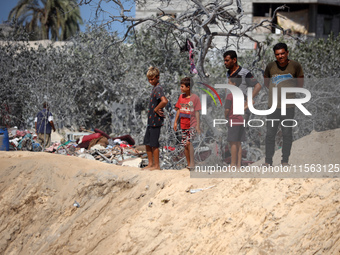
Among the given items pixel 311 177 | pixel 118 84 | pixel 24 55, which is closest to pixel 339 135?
pixel 311 177

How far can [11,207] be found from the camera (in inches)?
276

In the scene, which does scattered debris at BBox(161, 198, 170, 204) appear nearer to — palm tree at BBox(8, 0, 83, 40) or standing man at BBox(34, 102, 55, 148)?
standing man at BBox(34, 102, 55, 148)

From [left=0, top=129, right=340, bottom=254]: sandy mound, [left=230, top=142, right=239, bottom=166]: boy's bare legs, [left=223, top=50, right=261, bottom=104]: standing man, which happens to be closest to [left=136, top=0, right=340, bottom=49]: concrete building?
[left=0, top=129, right=340, bottom=254]: sandy mound

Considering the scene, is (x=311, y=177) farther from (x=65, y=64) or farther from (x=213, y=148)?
(x=65, y=64)

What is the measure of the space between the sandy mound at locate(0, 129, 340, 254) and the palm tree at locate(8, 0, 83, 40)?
65.7ft

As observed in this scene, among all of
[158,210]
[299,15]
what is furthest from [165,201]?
[299,15]

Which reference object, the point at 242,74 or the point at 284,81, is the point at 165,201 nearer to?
the point at 242,74

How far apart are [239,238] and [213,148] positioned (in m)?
3.14

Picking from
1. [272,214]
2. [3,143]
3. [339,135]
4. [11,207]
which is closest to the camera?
[272,214]

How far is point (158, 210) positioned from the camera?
508cm

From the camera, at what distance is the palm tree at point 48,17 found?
26.3 metres

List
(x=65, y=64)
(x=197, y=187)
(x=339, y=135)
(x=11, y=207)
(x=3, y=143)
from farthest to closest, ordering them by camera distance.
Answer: (x=65, y=64)
(x=3, y=143)
(x=11, y=207)
(x=339, y=135)
(x=197, y=187)

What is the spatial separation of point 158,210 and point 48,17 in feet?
81.5

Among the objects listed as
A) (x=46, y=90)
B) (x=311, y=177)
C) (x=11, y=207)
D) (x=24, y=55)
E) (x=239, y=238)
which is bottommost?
(x=11, y=207)
